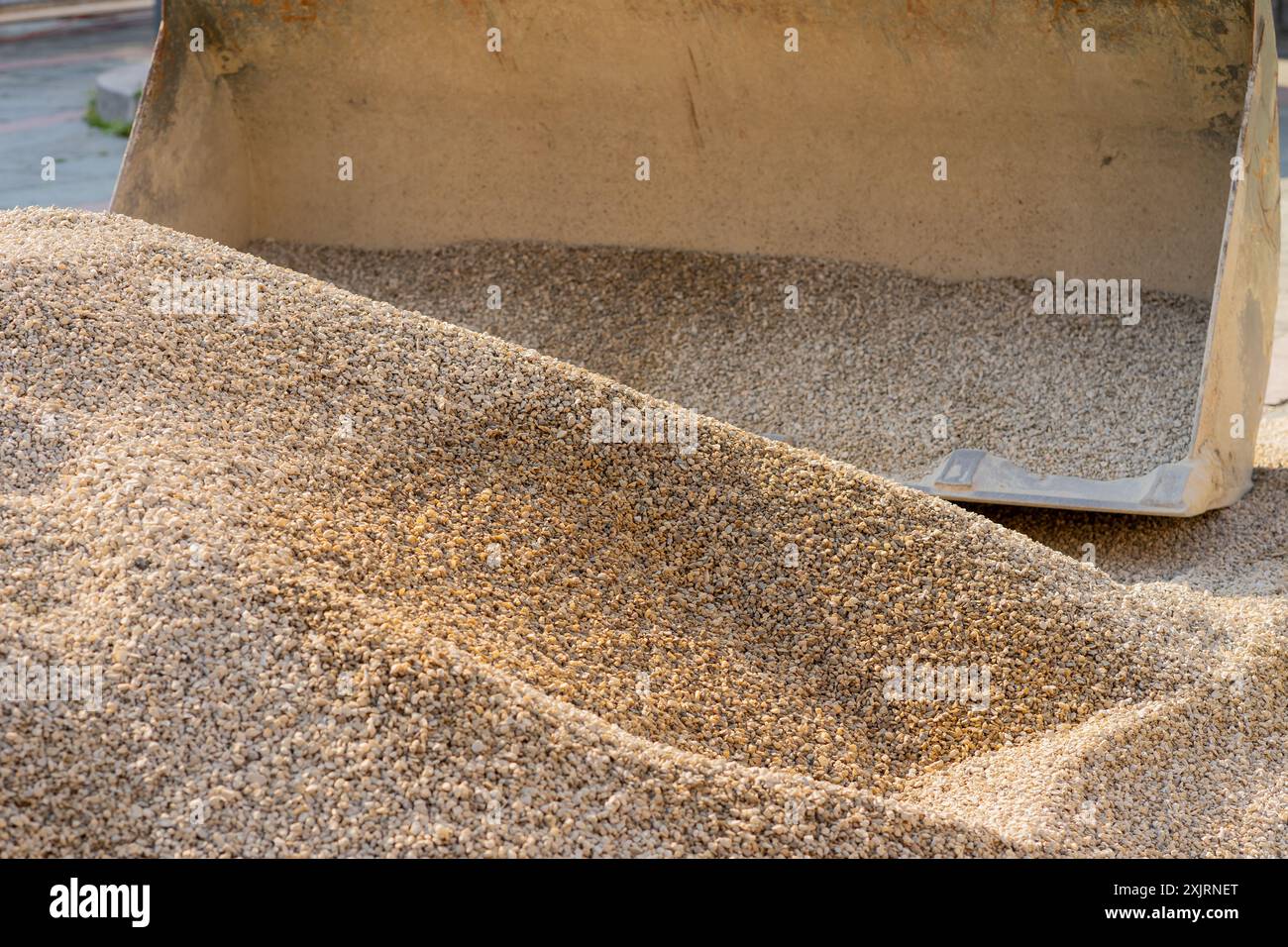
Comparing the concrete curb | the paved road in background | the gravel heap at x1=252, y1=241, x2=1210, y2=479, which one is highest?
the gravel heap at x1=252, y1=241, x2=1210, y2=479

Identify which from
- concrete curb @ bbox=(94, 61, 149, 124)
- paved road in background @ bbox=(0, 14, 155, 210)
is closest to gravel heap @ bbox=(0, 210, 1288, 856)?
paved road in background @ bbox=(0, 14, 155, 210)

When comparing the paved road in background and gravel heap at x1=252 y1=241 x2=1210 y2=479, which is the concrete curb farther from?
gravel heap at x1=252 y1=241 x2=1210 y2=479

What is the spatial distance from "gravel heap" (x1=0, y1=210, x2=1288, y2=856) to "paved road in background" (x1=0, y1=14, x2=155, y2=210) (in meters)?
3.15

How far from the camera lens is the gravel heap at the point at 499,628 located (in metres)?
1.78

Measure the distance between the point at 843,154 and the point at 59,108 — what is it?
6.25m

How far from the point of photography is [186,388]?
7.70 feet

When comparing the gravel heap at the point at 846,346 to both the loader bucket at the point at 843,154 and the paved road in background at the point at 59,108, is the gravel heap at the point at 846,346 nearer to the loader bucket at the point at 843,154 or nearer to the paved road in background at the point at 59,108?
the loader bucket at the point at 843,154

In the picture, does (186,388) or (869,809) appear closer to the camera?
(869,809)

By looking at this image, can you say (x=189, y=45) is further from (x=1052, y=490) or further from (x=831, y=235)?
(x=1052, y=490)

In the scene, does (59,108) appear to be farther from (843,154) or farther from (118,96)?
(843,154)

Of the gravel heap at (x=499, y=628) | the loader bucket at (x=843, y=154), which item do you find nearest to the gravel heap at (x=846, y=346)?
the loader bucket at (x=843, y=154)

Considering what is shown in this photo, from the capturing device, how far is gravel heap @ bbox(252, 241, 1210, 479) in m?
3.28
